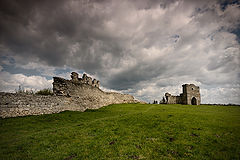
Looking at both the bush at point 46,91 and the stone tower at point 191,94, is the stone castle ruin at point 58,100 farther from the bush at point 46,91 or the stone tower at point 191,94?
the stone tower at point 191,94

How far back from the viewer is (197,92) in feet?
145

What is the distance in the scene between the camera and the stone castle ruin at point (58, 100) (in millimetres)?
13172

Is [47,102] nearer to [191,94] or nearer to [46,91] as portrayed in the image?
[46,91]

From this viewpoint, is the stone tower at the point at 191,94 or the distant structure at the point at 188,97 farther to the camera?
the distant structure at the point at 188,97

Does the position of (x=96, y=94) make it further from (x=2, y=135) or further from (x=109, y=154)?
(x=109, y=154)

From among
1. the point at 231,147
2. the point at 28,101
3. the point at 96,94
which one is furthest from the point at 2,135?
the point at 96,94

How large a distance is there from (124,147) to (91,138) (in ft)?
9.37

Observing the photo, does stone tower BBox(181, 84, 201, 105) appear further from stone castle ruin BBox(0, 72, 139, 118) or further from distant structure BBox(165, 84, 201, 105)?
stone castle ruin BBox(0, 72, 139, 118)

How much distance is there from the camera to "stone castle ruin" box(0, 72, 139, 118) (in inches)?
519

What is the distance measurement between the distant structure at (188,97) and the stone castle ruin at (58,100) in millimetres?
23908

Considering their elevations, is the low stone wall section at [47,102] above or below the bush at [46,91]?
below

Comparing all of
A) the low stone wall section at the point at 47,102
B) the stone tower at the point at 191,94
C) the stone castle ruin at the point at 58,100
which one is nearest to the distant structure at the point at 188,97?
the stone tower at the point at 191,94

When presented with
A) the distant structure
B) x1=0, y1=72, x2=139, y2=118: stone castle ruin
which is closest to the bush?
x1=0, y1=72, x2=139, y2=118: stone castle ruin

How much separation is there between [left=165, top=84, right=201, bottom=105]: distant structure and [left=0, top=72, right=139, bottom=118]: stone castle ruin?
23.9m
